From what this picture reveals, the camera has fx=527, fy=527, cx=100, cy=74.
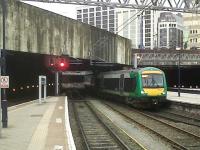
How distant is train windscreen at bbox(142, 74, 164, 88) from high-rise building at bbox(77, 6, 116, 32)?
137ft

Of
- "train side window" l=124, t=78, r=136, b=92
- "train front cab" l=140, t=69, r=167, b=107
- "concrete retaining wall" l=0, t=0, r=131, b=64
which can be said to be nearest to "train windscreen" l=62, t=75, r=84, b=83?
"concrete retaining wall" l=0, t=0, r=131, b=64

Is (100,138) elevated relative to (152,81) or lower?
lower

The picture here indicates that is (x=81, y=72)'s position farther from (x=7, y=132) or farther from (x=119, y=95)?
(x=7, y=132)

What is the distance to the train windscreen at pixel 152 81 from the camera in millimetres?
37250

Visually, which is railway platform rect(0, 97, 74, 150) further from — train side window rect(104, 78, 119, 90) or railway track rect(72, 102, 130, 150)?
train side window rect(104, 78, 119, 90)

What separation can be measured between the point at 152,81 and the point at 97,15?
1783 inches

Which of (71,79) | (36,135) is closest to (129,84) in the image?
(36,135)

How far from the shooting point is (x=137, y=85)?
37375mm

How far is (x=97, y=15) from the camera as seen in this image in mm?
81562

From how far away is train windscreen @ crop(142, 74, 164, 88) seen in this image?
37.2 metres

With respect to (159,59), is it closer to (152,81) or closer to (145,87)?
(152,81)

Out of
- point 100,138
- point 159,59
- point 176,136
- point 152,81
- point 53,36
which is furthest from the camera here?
point 159,59

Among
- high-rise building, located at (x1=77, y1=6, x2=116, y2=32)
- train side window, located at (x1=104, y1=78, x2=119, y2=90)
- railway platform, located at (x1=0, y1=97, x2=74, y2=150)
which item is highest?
high-rise building, located at (x1=77, y1=6, x2=116, y2=32)

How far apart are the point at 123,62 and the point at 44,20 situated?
21693 millimetres
